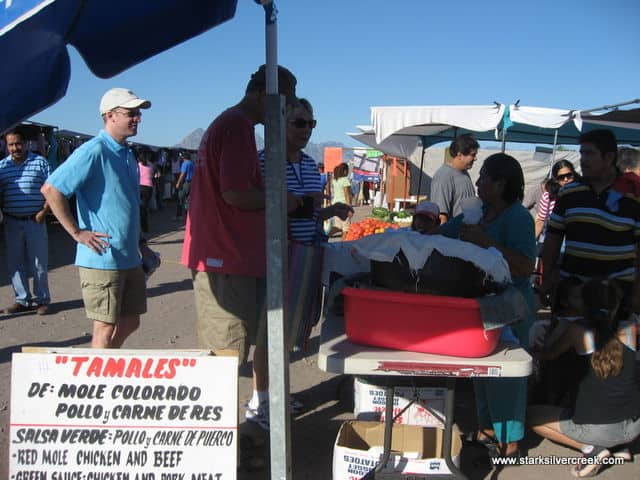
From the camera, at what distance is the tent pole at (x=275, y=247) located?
191 centimetres

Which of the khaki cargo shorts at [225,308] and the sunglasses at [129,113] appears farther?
Result: the sunglasses at [129,113]

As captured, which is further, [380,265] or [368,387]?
[368,387]

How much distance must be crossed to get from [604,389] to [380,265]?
5.53 feet

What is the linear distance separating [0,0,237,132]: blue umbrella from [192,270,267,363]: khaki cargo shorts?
1.12 meters

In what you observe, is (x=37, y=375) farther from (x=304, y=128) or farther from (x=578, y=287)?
(x=578, y=287)

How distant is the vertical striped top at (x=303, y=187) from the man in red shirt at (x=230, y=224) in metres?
0.71

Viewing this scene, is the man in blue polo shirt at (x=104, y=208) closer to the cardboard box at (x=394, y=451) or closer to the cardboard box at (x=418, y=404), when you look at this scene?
the cardboard box at (x=394, y=451)

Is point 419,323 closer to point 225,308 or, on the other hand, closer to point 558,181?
point 225,308

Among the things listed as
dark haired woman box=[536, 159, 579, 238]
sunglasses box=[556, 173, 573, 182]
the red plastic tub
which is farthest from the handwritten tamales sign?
sunglasses box=[556, 173, 573, 182]

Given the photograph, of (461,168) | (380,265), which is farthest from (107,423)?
(461,168)

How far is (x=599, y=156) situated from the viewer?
125 inches

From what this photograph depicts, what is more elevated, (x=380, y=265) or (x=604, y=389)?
(x=380, y=265)

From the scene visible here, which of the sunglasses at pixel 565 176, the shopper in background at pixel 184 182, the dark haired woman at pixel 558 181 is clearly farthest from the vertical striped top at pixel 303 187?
the shopper in background at pixel 184 182

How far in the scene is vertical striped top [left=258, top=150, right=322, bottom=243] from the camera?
354 cm
